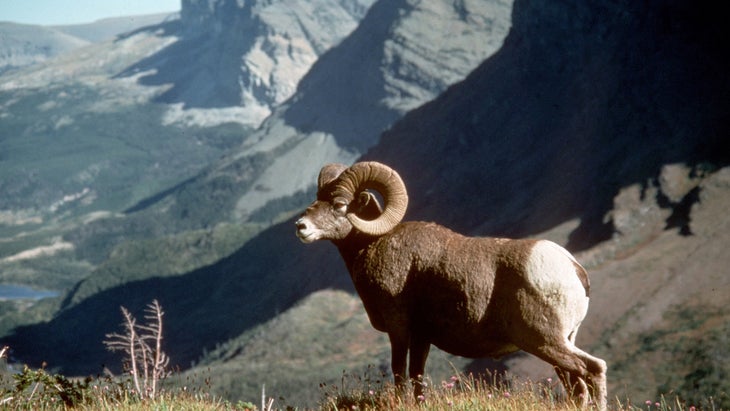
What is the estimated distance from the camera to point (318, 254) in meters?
121

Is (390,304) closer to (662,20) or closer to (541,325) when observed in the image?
(541,325)

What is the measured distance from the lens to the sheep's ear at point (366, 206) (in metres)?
10.6

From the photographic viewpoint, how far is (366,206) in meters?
10.8

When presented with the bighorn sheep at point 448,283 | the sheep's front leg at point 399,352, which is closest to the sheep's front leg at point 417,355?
the bighorn sheep at point 448,283

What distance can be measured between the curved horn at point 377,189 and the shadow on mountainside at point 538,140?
184 feet

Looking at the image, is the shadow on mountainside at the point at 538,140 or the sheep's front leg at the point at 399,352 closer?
the sheep's front leg at the point at 399,352

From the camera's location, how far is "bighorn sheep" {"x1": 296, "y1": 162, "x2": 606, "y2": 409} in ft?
29.7

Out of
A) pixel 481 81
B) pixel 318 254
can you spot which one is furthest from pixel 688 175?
pixel 318 254

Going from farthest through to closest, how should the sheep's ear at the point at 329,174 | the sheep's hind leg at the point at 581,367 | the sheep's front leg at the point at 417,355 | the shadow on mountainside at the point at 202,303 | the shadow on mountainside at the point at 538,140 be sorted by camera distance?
the shadow on mountainside at the point at 202,303
the shadow on mountainside at the point at 538,140
the sheep's ear at the point at 329,174
the sheep's front leg at the point at 417,355
the sheep's hind leg at the point at 581,367

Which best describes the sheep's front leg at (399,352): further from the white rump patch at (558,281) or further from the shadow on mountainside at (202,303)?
the shadow on mountainside at (202,303)

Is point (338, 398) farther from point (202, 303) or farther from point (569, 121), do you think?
point (202, 303)

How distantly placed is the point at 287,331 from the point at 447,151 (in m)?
39.8

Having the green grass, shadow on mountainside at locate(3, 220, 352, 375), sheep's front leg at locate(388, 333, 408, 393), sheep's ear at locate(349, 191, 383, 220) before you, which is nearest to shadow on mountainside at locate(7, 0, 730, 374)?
shadow on mountainside at locate(3, 220, 352, 375)

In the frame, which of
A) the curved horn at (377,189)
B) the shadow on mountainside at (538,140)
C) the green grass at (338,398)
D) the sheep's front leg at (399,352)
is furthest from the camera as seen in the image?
the shadow on mountainside at (538,140)
